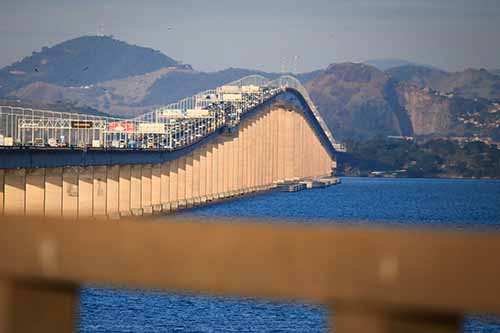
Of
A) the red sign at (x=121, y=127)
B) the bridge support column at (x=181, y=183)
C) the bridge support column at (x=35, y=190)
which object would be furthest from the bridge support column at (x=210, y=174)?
the bridge support column at (x=35, y=190)

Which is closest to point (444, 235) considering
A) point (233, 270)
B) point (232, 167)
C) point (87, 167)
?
point (233, 270)

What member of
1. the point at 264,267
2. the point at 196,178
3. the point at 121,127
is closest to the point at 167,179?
the point at 121,127

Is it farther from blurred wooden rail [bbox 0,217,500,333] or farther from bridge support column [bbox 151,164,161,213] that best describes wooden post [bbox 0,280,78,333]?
bridge support column [bbox 151,164,161,213]

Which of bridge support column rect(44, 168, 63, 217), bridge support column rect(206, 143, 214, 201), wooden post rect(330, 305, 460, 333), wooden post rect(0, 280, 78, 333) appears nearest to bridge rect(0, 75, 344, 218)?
bridge support column rect(44, 168, 63, 217)

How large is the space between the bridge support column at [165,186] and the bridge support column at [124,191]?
36.5ft

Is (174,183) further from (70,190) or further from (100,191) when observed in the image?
(70,190)

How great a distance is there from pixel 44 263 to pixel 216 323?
123ft

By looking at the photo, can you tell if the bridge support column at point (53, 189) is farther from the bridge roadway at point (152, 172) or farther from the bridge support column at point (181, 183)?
the bridge support column at point (181, 183)

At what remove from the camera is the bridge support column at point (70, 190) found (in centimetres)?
8694

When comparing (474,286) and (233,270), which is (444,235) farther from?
(233,270)

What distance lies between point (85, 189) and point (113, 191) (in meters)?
7.38

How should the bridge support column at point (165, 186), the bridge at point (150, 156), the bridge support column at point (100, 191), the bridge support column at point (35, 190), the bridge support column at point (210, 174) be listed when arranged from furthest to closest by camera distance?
the bridge support column at point (210, 174)
the bridge support column at point (165, 186)
the bridge support column at point (100, 191)
the bridge at point (150, 156)
the bridge support column at point (35, 190)

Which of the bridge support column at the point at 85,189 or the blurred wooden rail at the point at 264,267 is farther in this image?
the bridge support column at the point at 85,189

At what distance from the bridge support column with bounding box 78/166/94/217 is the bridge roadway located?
0.08 meters
